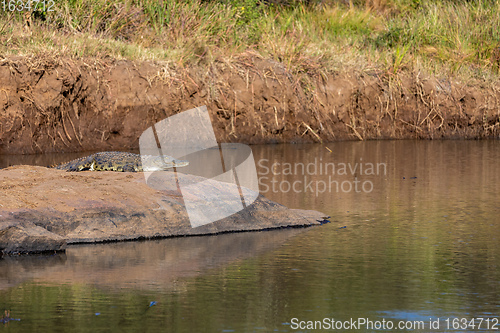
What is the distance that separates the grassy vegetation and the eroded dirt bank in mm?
413

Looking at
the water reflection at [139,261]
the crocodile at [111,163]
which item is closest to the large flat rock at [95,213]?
the water reflection at [139,261]

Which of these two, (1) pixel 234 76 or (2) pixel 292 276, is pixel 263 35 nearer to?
(1) pixel 234 76

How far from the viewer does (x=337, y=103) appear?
20.2 meters

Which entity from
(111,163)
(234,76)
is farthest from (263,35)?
(111,163)

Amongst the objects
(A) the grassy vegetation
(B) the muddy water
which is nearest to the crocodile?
(B) the muddy water

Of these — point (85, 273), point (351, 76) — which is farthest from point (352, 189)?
point (351, 76)

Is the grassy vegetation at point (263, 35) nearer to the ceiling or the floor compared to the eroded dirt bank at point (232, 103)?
nearer to the ceiling

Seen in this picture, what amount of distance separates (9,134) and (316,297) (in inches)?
500

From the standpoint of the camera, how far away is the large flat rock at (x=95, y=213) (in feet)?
23.3

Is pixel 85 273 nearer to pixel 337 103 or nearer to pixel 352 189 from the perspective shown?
pixel 352 189
